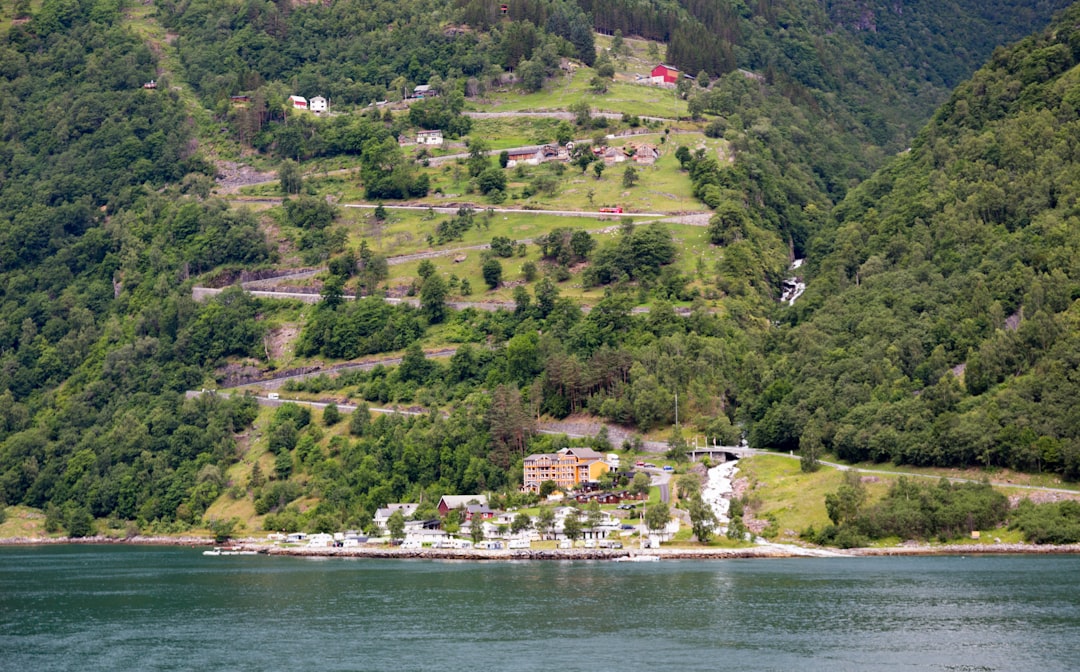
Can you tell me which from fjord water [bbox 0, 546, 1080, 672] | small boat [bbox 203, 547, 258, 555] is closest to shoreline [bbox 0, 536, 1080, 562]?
small boat [bbox 203, 547, 258, 555]

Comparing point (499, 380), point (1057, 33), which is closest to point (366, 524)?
point (499, 380)

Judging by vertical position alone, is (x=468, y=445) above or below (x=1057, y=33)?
below

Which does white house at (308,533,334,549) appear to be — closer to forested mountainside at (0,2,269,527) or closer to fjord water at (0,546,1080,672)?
fjord water at (0,546,1080,672)

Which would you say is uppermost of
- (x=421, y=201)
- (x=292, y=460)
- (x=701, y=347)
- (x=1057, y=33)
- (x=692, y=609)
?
(x=1057, y=33)

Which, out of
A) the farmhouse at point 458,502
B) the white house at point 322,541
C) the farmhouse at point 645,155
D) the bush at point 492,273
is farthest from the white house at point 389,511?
the farmhouse at point 645,155

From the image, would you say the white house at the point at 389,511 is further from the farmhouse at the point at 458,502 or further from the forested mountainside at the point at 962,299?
the forested mountainside at the point at 962,299

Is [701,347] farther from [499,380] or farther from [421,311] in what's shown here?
[421,311]
